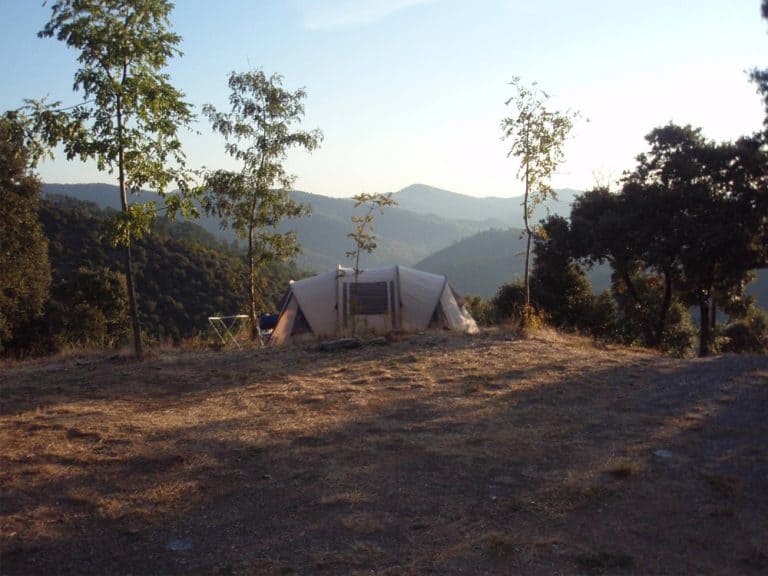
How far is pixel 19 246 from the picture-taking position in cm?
1922

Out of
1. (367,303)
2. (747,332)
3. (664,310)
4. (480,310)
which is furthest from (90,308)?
(747,332)

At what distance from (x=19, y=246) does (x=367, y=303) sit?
11275 millimetres

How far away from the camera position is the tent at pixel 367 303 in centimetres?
1382

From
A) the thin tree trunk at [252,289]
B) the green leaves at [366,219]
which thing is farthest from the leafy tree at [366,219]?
the thin tree trunk at [252,289]

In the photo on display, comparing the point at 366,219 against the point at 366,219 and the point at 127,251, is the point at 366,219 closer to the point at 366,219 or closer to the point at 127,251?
the point at 366,219

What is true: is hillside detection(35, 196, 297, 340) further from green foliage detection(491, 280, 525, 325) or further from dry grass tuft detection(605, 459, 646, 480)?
dry grass tuft detection(605, 459, 646, 480)

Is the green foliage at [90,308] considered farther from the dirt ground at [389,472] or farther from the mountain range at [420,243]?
the dirt ground at [389,472]

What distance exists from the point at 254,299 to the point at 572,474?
10287 mm

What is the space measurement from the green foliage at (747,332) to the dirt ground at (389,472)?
14699 mm

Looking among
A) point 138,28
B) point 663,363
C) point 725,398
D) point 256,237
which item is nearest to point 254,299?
point 256,237

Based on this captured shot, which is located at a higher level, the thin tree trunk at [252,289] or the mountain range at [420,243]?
the mountain range at [420,243]

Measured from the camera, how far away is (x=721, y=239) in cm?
1711

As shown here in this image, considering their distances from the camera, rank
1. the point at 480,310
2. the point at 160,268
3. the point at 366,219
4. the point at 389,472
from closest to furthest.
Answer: the point at 389,472
the point at 366,219
the point at 480,310
the point at 160,268

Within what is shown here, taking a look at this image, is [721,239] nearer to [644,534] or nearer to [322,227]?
[644,534]
